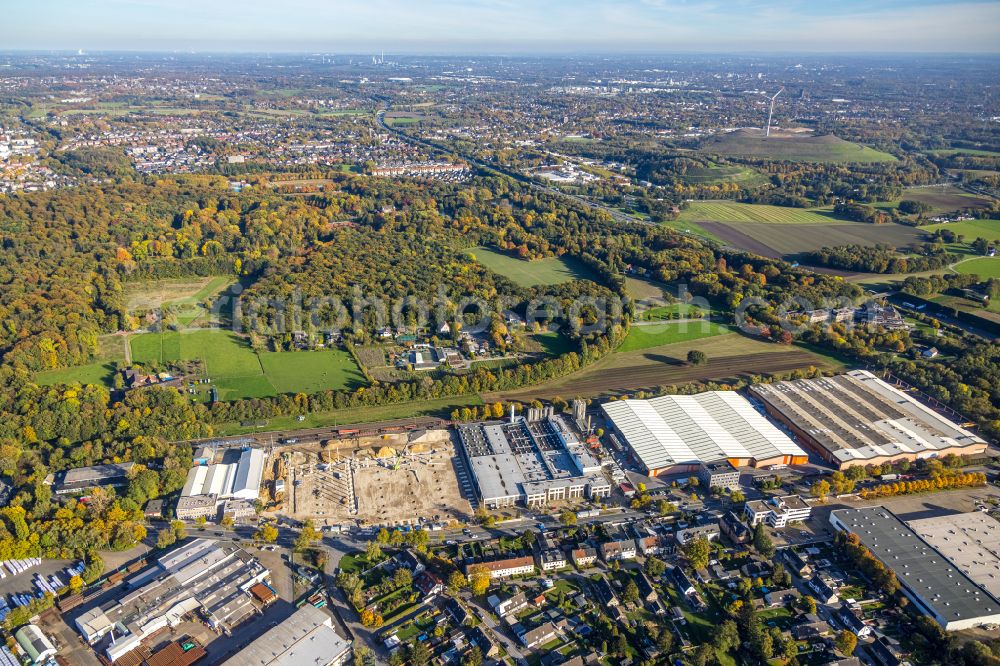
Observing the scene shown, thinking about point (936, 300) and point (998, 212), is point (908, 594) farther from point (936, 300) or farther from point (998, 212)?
point (998, 212)

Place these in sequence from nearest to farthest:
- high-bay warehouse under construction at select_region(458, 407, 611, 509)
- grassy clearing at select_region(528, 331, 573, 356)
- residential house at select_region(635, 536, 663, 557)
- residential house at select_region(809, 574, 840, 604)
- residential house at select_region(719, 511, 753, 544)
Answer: residential house at select_region(809, 574, 840, 604), residential house at select_region(635, 536, 663, 557), residential house at select_region(719, 511, 753, 544), high-bay warehouse under construction at select_region(458, 407, 611, 509), grassy clearing at select_region(528, 331, 573, 356)

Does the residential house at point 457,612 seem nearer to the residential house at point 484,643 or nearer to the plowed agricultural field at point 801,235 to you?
the residential house at point 484,643

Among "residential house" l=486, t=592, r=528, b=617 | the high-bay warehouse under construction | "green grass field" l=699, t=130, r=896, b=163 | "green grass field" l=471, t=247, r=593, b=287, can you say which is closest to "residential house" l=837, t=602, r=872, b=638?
the high-bay warehouse under construction

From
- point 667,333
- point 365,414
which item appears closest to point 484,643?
point 365,414

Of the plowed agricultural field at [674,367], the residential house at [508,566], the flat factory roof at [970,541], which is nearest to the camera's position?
the residential house at [508,566]

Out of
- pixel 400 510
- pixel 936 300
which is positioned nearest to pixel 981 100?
pixel 936 300

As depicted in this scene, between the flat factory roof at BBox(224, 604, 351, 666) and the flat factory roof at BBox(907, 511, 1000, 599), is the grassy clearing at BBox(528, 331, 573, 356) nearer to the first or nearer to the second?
the flat factory roof at BBox(907, 511, 1000, 599)

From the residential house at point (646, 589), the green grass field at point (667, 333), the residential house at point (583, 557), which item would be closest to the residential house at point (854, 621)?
the residential house at point (646, 589)
